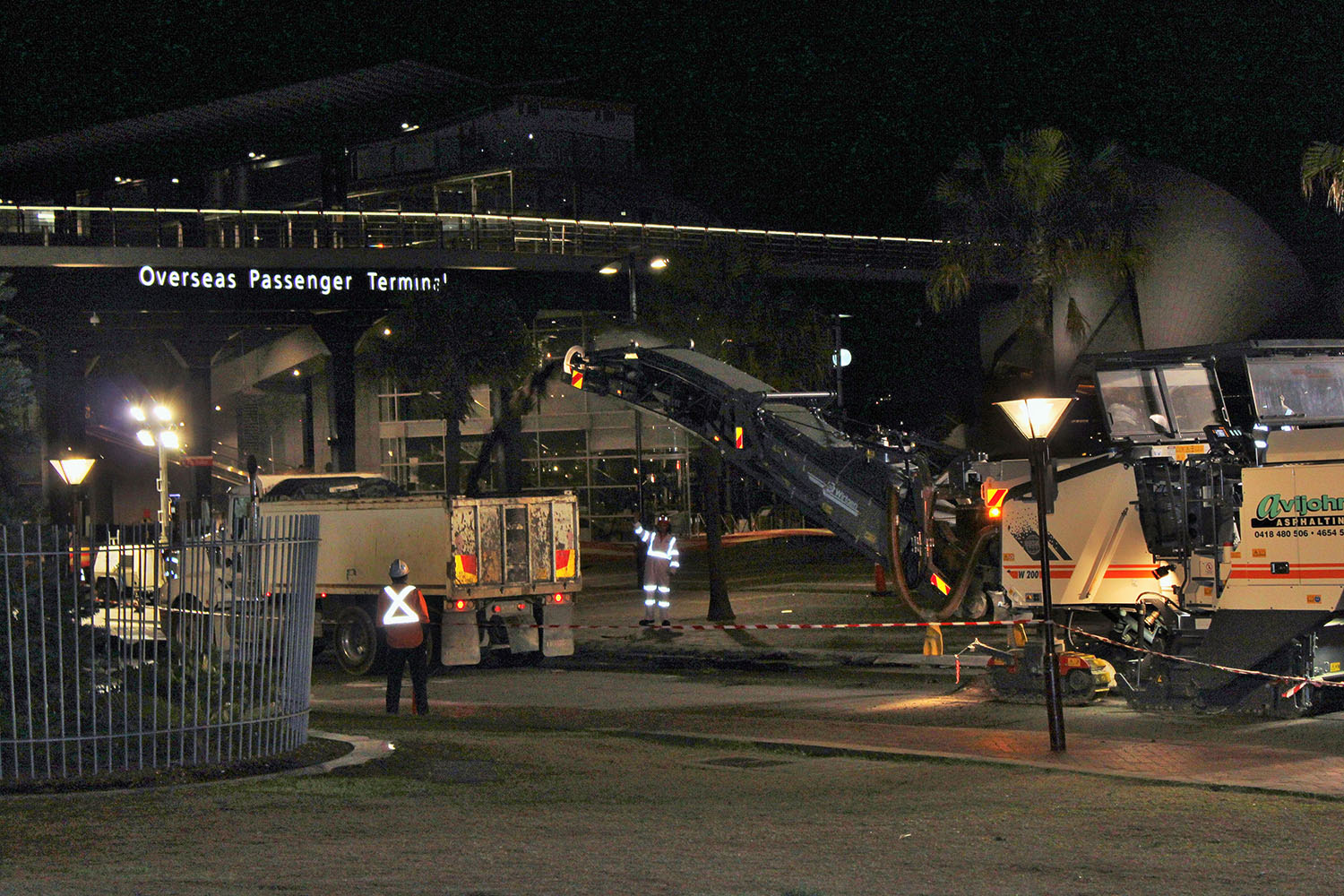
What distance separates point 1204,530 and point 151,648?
32.0ft

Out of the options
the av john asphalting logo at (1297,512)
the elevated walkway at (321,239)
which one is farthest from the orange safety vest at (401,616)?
the elevated walkway at (321,239)

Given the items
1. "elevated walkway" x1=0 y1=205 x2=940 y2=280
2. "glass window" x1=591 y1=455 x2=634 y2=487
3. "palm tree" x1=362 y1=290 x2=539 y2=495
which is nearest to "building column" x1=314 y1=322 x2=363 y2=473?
"elevated walkway" x1=0 y1=205 x2=940 y2=280

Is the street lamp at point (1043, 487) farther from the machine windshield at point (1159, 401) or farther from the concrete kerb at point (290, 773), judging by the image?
the concrete kerb at point (290, 773)

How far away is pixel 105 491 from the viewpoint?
2388 inches

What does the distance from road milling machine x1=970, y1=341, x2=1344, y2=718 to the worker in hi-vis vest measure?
252 inches

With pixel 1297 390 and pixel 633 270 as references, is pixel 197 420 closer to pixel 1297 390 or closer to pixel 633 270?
pixel 633 270

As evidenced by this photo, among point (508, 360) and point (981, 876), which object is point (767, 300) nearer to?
point (508, 360)

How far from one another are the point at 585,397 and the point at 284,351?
13.8 meters

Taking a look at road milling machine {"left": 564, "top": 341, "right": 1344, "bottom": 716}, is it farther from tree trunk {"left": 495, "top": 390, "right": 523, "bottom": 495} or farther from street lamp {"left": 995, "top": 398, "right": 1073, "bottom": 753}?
tree trunk {"left": 495, "top": 390, "right": 523, "bottom": 495}

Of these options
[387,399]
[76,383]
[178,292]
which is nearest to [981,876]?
[178,292]

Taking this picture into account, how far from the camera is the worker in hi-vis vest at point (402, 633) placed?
1569 centimetres

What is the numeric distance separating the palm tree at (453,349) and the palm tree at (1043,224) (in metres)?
14.6

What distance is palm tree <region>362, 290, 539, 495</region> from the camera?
4075cm

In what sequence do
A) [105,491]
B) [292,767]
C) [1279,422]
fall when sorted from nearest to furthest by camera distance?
[292,767] < [1279,422] < [105,491]
